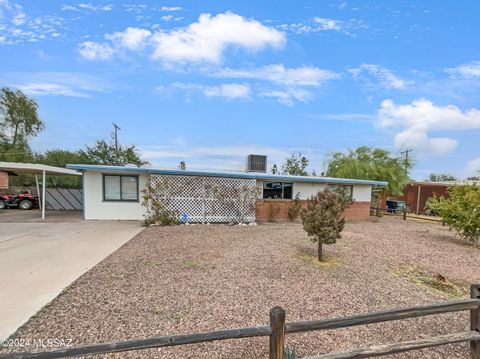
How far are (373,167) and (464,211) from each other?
1094 cm

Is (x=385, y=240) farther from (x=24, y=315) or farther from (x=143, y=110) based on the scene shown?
(x=143, y=110)

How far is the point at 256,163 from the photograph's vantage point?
15430mm

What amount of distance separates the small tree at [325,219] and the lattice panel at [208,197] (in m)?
6.53

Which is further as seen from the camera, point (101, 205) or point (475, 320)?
point (101, 205)

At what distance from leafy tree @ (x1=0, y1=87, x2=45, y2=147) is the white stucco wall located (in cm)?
2156

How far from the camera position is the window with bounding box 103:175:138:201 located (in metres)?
12.4

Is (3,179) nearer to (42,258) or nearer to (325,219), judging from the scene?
(42,258)

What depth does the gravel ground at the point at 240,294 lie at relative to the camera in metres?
3.11

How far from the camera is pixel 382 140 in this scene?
22219 mm

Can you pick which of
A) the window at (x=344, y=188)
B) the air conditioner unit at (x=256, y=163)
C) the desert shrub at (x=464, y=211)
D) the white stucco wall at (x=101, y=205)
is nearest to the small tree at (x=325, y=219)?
the desert shrub at (x=464, y=211)

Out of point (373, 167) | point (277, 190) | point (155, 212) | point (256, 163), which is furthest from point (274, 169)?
point (155, 212)

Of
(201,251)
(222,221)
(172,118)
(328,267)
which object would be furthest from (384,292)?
(172,118)

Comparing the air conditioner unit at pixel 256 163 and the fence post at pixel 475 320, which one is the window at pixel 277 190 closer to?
the air conditioner unit at pixel 256 163

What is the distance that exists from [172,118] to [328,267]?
42.7 feet
